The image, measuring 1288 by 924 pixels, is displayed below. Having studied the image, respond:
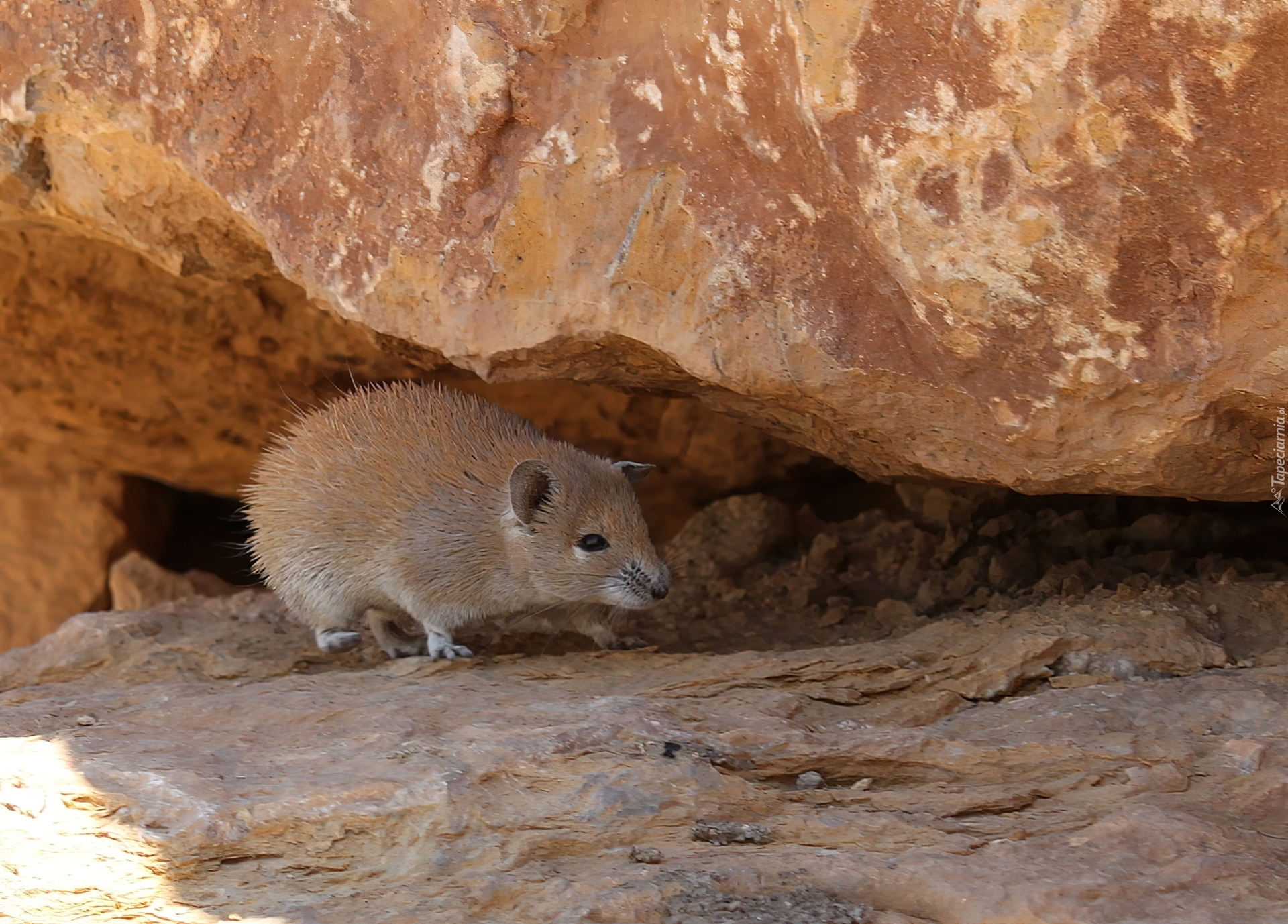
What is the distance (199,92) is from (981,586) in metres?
3.53

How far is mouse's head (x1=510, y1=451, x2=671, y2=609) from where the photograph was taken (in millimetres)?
4422

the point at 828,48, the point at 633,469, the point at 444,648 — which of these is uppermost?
the point at 828,48

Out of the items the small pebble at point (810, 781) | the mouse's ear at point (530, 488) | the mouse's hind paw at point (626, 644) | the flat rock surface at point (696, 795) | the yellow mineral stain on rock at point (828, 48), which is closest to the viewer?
the flat rock surface at point (696, 795)

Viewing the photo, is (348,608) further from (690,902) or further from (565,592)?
(690,902)

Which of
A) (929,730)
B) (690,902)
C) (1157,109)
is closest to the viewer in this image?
(690,902)

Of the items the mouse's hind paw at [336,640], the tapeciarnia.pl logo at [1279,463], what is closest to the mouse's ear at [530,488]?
the mouse's hind paw at [336,640]

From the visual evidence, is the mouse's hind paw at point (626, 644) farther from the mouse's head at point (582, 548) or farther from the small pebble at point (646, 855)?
the small pebble at point (646, 855)

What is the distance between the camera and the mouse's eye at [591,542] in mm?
4453

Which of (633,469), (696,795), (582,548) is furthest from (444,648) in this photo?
(696,795)

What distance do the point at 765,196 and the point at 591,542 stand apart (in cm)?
164

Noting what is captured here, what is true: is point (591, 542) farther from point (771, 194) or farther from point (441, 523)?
point (771, 194)

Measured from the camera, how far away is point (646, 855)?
2.81 m

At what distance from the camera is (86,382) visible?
20.6 feet

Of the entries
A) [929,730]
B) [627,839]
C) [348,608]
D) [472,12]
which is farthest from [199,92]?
[929,730]
